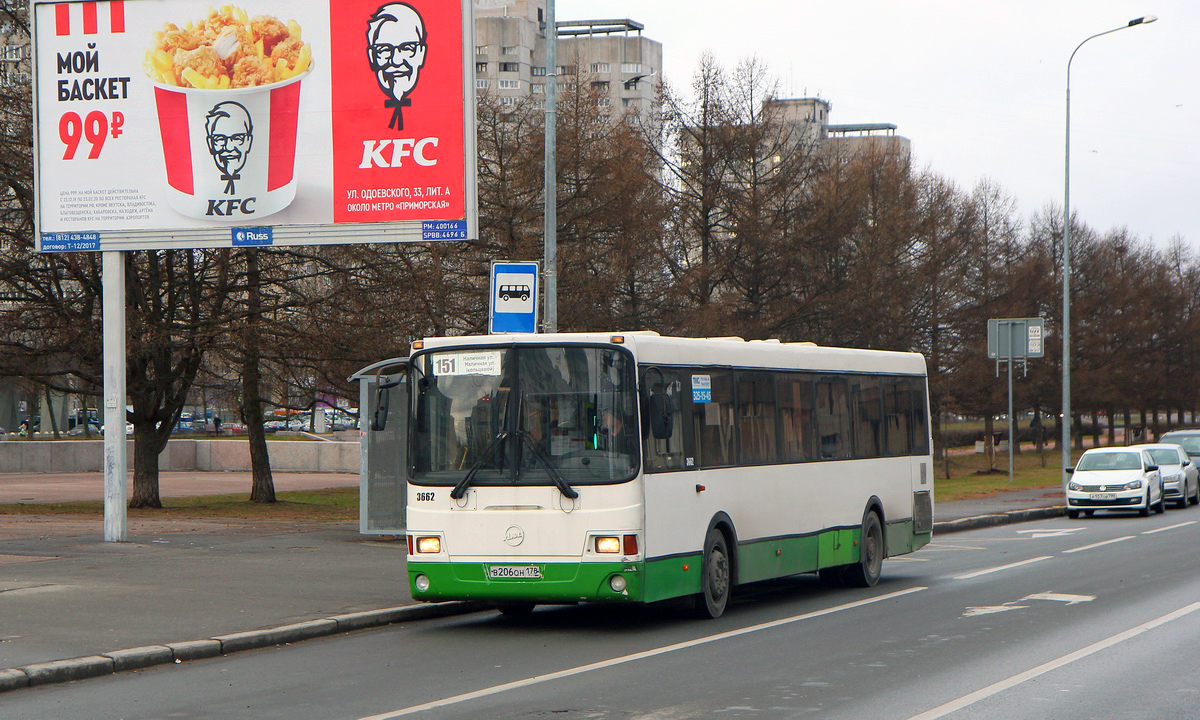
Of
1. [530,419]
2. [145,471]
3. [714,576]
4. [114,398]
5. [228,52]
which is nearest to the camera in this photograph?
[530,419]

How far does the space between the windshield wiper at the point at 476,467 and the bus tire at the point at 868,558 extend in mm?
5894

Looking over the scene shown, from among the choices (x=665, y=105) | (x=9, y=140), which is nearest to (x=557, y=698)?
(x=9, y=140)

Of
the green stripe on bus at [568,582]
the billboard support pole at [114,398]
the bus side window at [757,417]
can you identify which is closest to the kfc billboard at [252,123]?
the billboard support pole at [114,398]

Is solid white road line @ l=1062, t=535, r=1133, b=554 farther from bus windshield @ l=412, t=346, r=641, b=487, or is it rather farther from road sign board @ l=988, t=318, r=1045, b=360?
bus windshield @ l=412, t=346, r=641, b=487

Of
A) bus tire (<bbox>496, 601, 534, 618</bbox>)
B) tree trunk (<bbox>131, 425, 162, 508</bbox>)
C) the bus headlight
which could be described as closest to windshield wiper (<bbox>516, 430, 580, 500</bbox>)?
the bus headlight

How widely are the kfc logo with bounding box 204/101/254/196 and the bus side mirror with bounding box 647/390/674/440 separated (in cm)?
859

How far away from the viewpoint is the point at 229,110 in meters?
17.7

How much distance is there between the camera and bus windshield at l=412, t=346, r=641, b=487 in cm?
1131

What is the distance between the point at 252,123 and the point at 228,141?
0.41 metres

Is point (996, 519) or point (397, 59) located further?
point (996, 519)

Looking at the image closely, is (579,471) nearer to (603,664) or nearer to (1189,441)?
(603,664)

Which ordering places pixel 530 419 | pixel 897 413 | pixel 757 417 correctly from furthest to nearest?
pixel 897 413, pixel 757 417, pixel 530 419

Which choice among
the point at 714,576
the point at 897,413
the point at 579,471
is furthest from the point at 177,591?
the point at 897,413

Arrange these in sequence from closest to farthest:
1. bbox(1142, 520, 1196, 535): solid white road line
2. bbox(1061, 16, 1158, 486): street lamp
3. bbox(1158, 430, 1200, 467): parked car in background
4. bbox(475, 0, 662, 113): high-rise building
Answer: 1. bbox(1142, 520, 1196, 535): solid white road line
2. bbox(1061, 16, 1158, 486): street lamp
3. bbox(1158, 430, 1200, 467): parked car in background
4. bbox(475, 0, 662, 113): high-rise building
